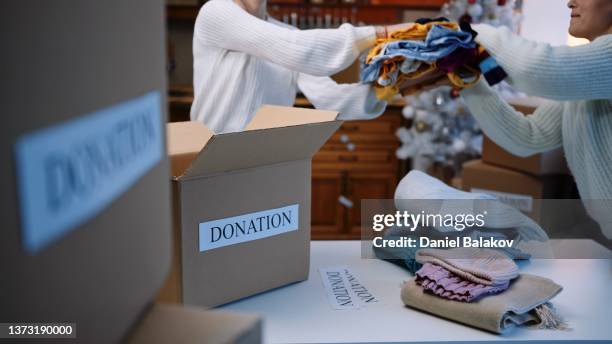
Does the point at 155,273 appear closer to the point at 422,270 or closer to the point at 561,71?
the point at 422,270

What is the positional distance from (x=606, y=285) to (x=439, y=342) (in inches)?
17.5

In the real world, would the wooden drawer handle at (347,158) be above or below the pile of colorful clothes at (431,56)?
below

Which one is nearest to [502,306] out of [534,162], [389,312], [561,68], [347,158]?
[389,312]

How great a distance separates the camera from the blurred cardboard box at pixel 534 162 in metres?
2.50

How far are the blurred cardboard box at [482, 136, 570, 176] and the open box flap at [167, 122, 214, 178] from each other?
5.70ft

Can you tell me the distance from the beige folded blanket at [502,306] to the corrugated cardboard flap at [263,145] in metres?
0.29

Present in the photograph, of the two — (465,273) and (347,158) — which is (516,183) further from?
(465,273)

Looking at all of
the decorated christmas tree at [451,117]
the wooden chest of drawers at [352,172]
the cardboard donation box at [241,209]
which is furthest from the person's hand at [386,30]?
the wooden chest of drawers at [352,172]

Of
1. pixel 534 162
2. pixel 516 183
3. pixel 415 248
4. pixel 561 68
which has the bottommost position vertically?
pixel 516 183

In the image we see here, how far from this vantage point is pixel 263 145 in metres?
0.95

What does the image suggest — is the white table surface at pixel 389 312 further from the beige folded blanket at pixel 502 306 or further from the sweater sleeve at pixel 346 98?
the sweater sleeve at pixel 346 98

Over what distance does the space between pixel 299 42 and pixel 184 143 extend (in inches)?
18.5

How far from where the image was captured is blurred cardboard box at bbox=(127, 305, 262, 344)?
0.39 m

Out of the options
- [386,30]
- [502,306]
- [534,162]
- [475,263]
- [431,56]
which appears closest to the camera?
[502,306]
